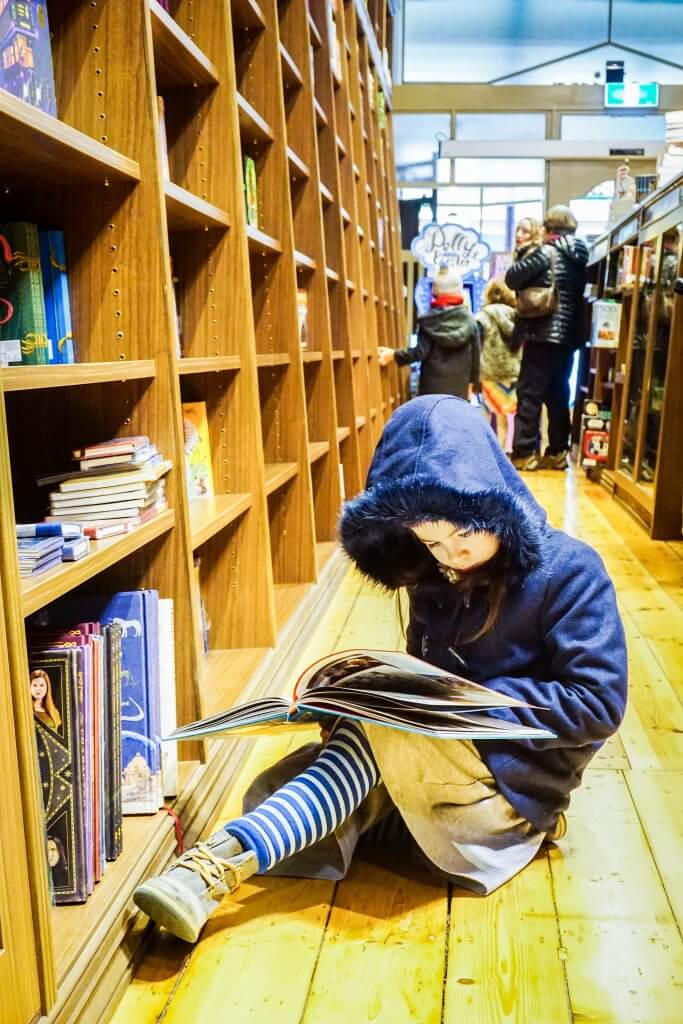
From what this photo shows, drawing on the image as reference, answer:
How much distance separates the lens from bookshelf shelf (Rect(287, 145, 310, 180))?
3.18 m

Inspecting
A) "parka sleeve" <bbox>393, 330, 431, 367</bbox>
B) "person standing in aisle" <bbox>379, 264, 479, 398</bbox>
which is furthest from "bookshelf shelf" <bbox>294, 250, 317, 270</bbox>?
"parka sleeve" <bbox>393, 330, 431, 367</bbox>

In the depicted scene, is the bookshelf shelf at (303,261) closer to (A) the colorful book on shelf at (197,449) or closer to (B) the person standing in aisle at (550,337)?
(A) the colorful book on shelf at (197,449)

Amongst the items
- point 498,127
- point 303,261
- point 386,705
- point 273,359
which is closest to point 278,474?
point 273,359

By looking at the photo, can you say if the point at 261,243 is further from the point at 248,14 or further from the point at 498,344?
the point at 498,344

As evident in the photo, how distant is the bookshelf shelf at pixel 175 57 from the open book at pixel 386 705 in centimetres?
117

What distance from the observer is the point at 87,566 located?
1.28 metres

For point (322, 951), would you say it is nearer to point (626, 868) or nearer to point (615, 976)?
point (615, 976)

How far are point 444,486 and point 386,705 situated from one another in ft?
1.05

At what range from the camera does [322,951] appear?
1423 mm

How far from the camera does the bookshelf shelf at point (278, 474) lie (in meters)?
2.54

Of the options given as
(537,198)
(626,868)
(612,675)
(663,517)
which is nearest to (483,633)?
(612,675)

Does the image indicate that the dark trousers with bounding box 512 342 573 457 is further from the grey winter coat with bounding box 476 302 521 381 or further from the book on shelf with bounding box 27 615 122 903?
the book on shelf with bounding box 27 615 122 903

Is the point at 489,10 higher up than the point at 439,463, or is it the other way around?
the point at 489,10

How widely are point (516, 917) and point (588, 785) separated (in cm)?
54
